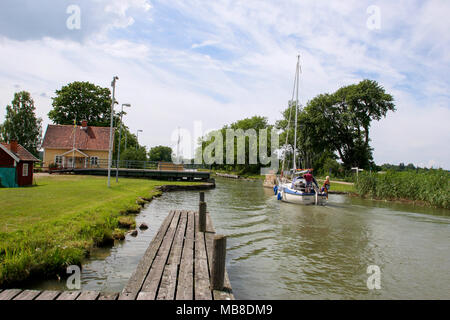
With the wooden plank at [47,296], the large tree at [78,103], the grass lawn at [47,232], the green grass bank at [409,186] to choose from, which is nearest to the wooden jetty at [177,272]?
the wooden plank at [47,296]

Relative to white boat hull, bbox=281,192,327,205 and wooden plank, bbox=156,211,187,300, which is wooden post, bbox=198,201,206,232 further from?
white boat hull, bbox=281,192,327,205

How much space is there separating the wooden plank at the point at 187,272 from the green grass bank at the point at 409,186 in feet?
82.9

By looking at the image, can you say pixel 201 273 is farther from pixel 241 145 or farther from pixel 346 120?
pixel 241 145

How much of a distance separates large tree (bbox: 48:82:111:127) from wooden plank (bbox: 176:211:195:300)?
6161 cm

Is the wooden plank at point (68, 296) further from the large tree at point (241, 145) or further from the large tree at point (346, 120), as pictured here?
the large tree at point (241, 145)

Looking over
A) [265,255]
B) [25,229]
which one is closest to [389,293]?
[265,255]

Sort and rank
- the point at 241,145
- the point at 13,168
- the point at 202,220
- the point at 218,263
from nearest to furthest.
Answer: the point at 218,263 < the point at 202,220 < the point at 13,168 < the point at 241,145

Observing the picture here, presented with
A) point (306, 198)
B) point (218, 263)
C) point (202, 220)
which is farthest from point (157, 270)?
point (306, 198)

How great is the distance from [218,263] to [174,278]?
45.6 inches

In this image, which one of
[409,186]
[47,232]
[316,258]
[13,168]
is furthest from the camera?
[409,186]

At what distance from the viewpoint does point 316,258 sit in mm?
11242

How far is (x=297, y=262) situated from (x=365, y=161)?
53.6 m

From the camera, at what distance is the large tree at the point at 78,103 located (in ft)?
214
